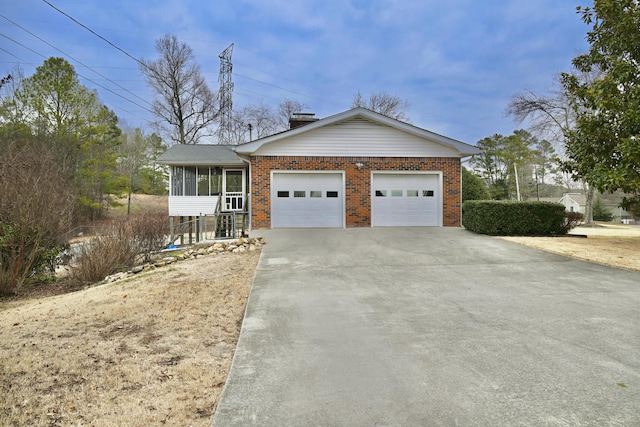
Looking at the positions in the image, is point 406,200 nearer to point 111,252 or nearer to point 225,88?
point 111,252

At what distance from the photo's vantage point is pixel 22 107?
75.6 feet

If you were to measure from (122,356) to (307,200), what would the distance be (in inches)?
430

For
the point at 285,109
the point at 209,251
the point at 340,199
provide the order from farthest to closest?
the point at 285,109 < the point at 340,199 < the point at 209,251

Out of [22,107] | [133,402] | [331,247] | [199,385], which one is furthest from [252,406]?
[22,107]

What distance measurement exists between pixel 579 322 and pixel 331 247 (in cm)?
655

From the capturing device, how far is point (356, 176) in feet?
47.0

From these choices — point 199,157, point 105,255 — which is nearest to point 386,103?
point 199,157

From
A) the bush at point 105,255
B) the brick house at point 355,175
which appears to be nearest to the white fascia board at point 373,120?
the brick house at point 355,175

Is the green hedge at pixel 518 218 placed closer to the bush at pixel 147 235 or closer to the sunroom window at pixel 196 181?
the bush at pixel 147 235

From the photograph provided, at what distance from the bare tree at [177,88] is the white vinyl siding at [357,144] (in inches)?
731

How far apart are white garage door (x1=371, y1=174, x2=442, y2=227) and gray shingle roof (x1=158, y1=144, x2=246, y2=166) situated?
20.6 feet

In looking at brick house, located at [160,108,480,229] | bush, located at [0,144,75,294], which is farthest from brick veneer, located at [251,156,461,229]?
bush, located at [0,144,75,294]

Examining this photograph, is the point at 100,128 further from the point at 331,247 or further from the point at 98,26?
the point at 331,247

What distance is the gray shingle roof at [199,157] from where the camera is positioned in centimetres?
1678
